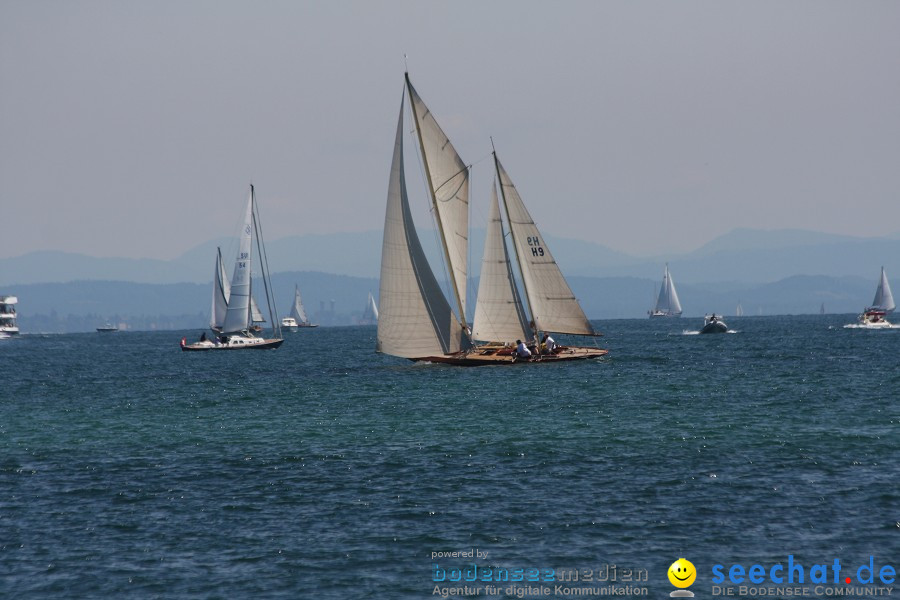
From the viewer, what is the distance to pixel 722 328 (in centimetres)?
17438

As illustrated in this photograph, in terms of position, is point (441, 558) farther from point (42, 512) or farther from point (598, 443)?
point (598, 443)

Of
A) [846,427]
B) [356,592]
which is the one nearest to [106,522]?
[356,592]

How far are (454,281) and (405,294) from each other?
10.9ft

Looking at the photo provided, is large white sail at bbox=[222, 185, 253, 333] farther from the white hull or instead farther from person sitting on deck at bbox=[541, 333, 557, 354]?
person sitting on deck at bbox=[541, 333, 557, 354]

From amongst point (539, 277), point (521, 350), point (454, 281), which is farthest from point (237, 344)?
point (454, 281)

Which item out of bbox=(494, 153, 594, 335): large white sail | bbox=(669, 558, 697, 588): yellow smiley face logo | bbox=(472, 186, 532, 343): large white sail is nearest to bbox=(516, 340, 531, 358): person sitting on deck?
bbox=(472, 186, 532, 343): large white sail

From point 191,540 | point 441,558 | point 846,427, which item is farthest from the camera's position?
point 846,427

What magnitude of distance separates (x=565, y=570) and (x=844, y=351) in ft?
294

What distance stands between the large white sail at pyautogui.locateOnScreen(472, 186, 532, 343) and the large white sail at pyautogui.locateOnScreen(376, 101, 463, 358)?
387 centimetres

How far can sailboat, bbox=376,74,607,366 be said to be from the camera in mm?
66438

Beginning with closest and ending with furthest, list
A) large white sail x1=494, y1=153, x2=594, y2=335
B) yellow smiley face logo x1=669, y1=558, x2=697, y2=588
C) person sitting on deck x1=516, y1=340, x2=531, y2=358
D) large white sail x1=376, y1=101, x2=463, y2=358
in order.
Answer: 1. yellow smiley face logo x1=669, y1=558, x2=697, y2=588
2. large white sail x1=376, y1=101, x2=463, y2=358
3. person sitting on deck x1=516, y1=340, x2=531, y2=358
4. large white sail x1=494, y1=153, x2=594, y2=335

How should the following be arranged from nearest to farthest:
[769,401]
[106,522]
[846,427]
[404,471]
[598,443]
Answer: [106,522]
[404,471]
[598,443]
[846,427]
[769,401]

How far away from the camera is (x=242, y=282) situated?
417 ft

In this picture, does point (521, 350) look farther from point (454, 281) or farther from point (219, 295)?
point (219, 295)
